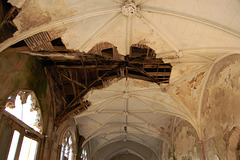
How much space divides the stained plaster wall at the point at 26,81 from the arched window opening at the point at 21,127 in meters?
0.29

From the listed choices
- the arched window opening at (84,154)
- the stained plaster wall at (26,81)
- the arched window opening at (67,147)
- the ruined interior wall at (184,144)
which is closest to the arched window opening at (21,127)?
the stained plaster wall at (26,81)

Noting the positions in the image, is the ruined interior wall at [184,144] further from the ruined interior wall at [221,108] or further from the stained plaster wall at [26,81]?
the stained plaster wall at [26,81]

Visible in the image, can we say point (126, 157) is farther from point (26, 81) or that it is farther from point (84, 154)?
point (26, 81)

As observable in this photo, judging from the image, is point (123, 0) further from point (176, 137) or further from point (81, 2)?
point (176, 137)

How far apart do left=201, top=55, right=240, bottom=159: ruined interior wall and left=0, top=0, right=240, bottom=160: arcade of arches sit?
1.4 inches

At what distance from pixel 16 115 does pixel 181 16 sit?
6.25m

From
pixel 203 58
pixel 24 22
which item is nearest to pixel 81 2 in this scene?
pixel 24 22

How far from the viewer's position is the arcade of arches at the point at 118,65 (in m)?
6.08

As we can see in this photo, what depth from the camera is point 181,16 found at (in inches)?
254

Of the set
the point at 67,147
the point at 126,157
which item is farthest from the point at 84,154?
the point at 126,157

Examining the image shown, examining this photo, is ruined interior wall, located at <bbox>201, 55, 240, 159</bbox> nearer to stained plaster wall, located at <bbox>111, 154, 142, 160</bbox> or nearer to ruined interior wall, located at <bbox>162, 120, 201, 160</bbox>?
ruined interior wall, located at <bbox>162, 120, 201, 160</bbox>

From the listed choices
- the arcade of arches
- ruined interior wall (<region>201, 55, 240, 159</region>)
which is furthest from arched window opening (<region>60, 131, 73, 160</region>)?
ruined interior wall (<region>201, 55, 240, 159</region>)

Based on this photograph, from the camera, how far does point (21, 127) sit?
6.96 meters

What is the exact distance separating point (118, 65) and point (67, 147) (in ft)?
20.4
